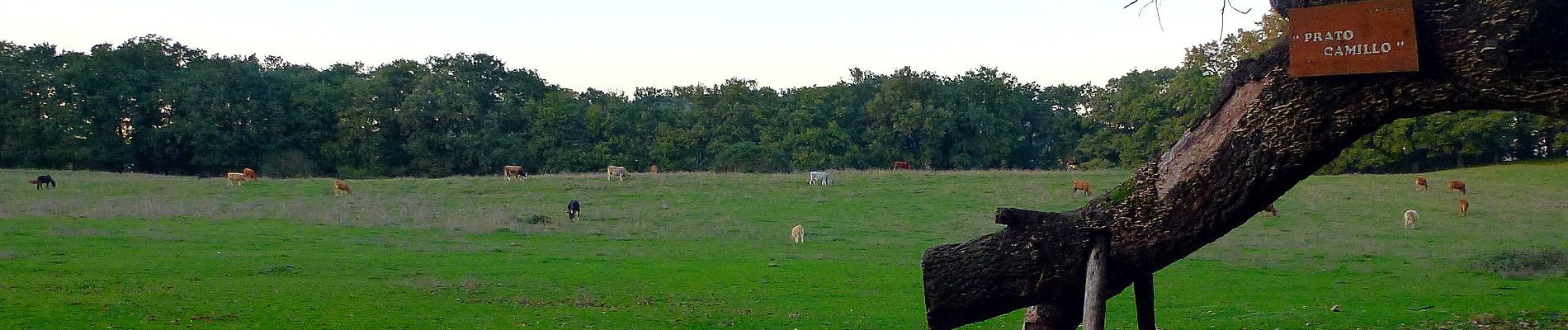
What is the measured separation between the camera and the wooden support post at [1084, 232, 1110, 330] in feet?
21.0

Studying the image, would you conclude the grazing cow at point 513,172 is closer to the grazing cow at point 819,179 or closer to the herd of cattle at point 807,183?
the herd of cattle at point 807,183

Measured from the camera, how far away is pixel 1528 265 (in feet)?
59.1

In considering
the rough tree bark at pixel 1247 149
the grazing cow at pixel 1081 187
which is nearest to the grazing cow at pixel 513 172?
the grazing cow at pixel 1081 187

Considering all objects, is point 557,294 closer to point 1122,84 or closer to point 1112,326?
point 1112,326

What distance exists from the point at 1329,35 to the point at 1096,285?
5.89ft

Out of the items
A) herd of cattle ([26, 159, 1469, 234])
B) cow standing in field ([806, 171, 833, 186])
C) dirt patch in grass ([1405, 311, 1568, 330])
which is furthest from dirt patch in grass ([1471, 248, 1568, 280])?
cow standing in field ([806, 171, 833, 186])

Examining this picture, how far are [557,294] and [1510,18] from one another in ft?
42.8

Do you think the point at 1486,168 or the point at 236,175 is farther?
the point at 1486,168

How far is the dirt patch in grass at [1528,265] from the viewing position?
17469 mm

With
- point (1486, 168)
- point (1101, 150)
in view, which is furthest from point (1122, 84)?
point (1486, 168)

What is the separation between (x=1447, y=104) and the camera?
18.3ft

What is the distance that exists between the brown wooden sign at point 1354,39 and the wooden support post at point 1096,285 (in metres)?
1.39

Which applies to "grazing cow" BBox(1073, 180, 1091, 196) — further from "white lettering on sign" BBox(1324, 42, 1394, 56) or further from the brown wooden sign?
"white lettering on sign" BBox(1324, 42, 1394, 56)

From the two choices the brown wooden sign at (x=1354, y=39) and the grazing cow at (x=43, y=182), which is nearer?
the brown wooden sign at (x=1354, y=39)
